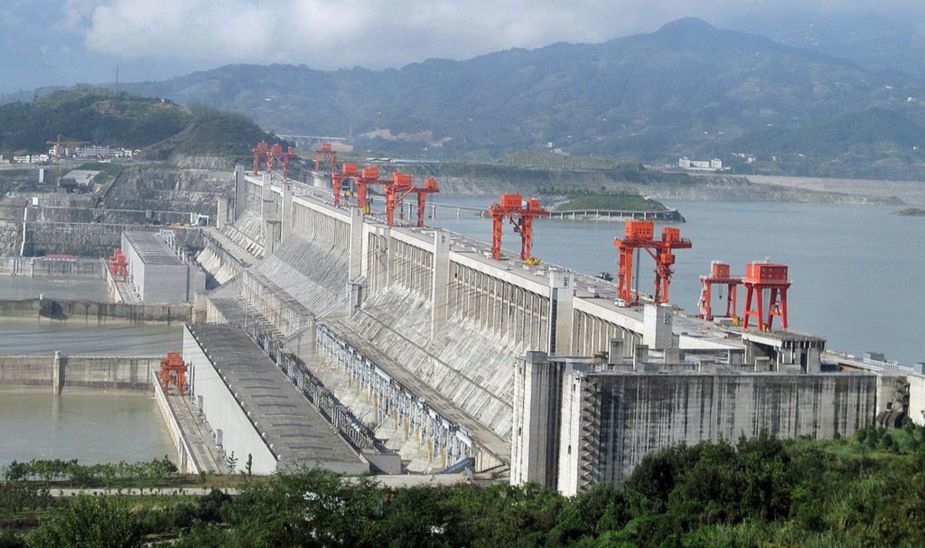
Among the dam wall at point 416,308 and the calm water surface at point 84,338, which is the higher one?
the dam wall at point 416,308

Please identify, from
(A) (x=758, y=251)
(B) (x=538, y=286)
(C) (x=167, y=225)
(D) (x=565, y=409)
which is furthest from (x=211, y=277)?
(D) (x=565, y=409)

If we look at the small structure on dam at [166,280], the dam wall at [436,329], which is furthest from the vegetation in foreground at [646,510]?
the small structure on dam at [166,280]

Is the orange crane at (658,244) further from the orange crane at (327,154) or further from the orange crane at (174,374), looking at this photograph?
the orange crane at (327,154)

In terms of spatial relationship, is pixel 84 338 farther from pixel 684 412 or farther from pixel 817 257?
pixel 684 412

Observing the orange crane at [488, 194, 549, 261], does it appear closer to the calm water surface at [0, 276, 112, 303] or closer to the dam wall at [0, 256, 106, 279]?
the calm water surface at [0, 276, 112, 303]

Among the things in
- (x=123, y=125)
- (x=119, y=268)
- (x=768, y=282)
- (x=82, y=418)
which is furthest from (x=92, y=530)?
(x=123, y=125)

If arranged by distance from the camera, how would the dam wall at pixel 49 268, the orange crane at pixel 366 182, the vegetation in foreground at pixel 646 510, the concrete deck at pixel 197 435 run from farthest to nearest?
the dam wall at pixel 49 268 → the orange crane at pixel 366 182 → the concrete deck at pixel 197 435 → the vegetation in foreground at pixel 646 510

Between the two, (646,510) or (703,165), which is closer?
(646,510)

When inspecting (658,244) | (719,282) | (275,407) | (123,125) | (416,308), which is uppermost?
(123,125)

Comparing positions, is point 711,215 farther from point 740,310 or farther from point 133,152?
point 740,310
